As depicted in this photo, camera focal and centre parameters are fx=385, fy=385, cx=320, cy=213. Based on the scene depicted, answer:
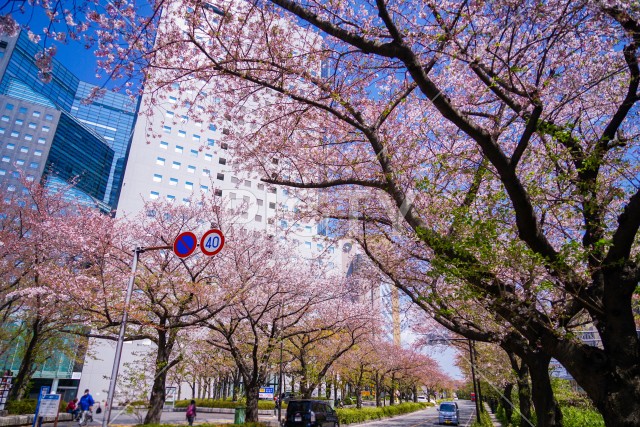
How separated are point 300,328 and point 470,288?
14784 mm

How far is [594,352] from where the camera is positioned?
5383mm

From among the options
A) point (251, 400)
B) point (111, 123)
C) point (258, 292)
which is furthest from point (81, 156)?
point (251, 400)

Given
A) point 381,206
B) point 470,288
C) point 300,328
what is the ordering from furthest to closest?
point 300,328, point 381,206, point 470,288

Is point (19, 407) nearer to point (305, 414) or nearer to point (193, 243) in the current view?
point (305, 414)

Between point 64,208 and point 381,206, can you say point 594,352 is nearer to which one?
point 381,206

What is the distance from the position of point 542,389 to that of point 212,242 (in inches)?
319

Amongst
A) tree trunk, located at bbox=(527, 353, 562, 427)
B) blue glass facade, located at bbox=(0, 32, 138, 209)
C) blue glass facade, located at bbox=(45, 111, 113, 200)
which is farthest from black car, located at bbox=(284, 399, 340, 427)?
blue glass facade, located at bbox=(45, 111, 113, 200)

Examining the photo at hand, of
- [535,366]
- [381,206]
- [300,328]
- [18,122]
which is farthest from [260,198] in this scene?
[18,122]

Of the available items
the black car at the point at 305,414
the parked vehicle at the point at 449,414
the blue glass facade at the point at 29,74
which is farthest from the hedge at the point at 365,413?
the blue glass facade at the point at 29,74

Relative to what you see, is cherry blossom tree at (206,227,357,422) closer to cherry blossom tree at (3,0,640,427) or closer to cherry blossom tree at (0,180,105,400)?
cherry blossom tree at (0,180,105,400)

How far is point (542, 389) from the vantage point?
8.74 metres

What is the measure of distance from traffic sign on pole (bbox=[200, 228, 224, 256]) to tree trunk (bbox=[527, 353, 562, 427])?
23.9ft

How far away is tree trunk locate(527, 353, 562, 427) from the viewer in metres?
8.55

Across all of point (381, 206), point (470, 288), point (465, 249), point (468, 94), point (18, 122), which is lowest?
point (470, 288)
